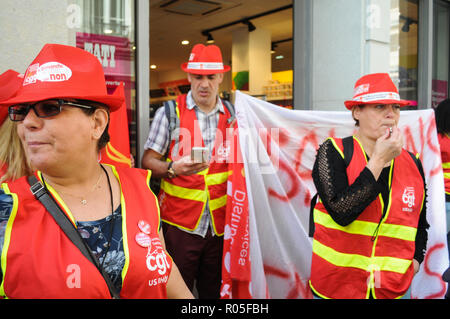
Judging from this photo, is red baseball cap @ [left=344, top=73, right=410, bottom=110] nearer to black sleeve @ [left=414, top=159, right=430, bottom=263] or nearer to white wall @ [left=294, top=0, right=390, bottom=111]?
black sleeve @ [left=414, top=159, right=430, bottom=263]

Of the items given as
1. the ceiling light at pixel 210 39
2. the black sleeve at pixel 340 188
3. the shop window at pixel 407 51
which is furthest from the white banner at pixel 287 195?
the ceiling light at pixel 210 39

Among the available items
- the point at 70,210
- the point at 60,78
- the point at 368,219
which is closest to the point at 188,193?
the point at 368,219

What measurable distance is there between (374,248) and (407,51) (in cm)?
484

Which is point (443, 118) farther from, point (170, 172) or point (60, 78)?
point (60, 78)

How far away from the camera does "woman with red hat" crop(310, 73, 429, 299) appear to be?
2.28 metres

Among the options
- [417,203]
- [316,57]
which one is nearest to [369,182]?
[417,203]

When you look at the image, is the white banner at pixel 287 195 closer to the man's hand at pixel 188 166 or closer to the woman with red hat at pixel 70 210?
the man's hand at pixel 188 166

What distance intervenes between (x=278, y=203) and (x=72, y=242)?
211cm

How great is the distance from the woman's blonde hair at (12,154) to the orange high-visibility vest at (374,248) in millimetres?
1652

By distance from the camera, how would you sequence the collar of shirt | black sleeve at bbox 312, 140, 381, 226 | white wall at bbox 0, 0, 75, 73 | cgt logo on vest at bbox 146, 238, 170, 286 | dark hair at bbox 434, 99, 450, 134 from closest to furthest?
cgt logo on vest at bbox 146, 238, 170, 286
black sleeve at bbox 312, 140, 381, 226
white wall at bbox 0, 0, 75, 73
the collar of shirt
dark hair at bbox 434, 99, 450, 134

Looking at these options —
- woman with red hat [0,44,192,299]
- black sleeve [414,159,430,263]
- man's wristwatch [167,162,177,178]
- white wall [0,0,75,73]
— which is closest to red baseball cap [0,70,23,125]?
white wall [0,0,75,73]

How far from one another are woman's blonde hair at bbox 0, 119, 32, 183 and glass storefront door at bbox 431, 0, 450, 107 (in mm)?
6453

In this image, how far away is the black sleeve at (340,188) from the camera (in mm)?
2207

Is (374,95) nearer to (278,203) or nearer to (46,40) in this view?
(278,203)
